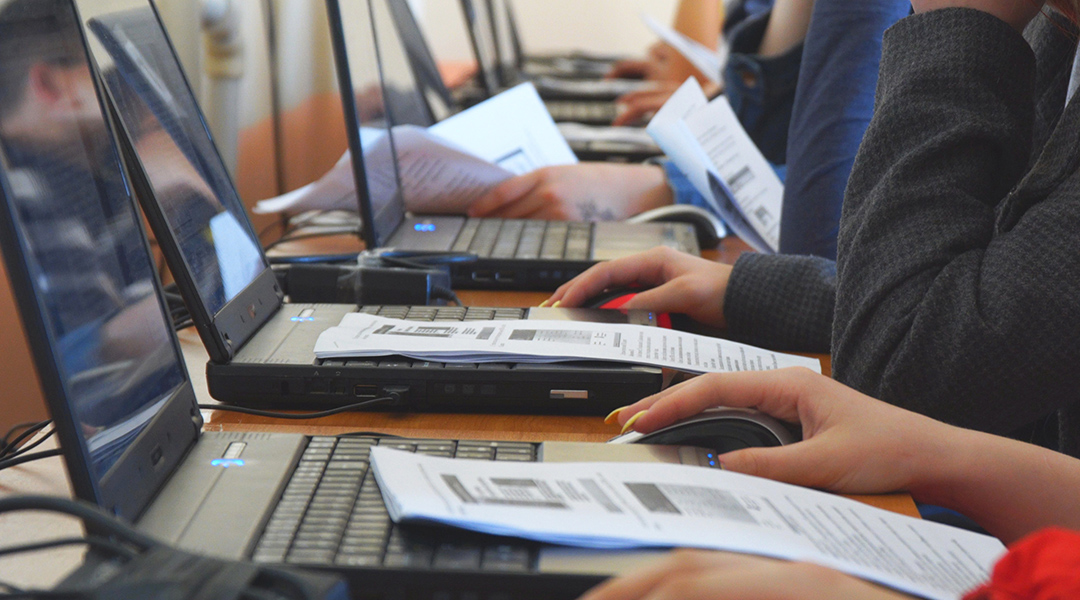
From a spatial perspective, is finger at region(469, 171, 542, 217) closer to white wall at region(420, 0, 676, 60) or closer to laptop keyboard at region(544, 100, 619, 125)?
laptop keyboard at region(544, 100, 619, 125)

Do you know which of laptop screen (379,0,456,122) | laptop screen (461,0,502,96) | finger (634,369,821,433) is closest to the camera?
finger (634,369,821,433)

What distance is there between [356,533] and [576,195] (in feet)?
3.16

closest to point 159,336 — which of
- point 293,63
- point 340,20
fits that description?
point 340,20

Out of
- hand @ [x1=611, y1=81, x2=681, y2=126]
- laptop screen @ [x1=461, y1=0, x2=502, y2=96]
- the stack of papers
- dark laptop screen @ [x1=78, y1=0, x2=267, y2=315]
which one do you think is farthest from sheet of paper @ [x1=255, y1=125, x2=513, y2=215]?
laptop screen @ [x1=461, y1=0, x2=502, y2=96]

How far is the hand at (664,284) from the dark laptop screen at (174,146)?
1.03ft

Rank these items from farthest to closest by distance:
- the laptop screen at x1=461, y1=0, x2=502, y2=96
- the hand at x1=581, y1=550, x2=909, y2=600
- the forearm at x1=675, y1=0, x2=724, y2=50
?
the forearm at x1=675, y1=0, x2=724, y2=50, the laptop screen at x1=461, y1=0, x2=502, y2=96, the hand at x1=581, y1=550, x2=909, y2=600

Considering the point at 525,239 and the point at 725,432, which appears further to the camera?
the point at 525,239

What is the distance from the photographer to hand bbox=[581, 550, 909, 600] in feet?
1.21

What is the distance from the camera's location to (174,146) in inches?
31.1

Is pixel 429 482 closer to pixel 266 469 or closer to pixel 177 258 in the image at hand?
pixel 266 469

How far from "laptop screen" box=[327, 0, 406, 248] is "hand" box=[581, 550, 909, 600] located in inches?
33.0

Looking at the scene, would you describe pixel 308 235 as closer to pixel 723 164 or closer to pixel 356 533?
pixel 723 164

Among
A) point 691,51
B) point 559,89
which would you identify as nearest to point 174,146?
point 691,51

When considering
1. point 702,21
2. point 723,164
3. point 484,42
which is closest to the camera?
point 723,164
